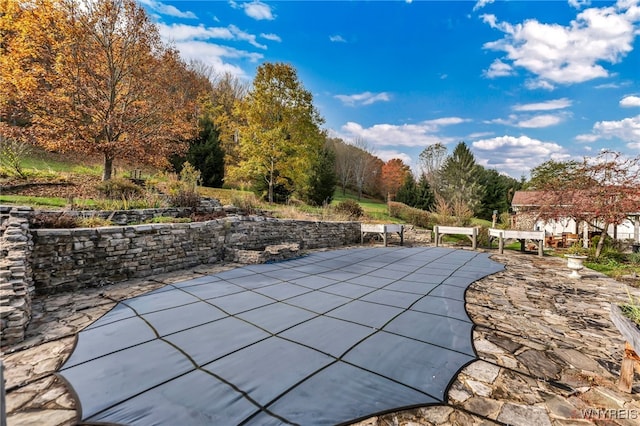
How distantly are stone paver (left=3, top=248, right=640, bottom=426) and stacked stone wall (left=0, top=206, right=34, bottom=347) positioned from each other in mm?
172

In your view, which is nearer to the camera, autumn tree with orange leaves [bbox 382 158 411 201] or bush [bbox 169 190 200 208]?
bush [bbox 169 190 200 208]

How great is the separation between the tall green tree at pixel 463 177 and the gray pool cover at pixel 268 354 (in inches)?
886

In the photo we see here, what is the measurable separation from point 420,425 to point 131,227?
16.5ft

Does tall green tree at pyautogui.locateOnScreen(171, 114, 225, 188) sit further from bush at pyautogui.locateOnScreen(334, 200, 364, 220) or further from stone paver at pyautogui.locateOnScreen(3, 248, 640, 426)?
stone paver at pyautogui.locateOnScreen(3, 248, 640, 426)

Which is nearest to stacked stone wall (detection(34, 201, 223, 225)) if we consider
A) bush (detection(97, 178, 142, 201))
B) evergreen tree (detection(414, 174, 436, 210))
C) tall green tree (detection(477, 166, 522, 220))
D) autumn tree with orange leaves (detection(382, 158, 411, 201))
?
bush (detection(97, 178, 142, 201))

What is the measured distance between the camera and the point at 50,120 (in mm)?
7379

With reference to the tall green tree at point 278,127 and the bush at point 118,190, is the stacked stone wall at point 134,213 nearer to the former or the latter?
the bush at point 118,190

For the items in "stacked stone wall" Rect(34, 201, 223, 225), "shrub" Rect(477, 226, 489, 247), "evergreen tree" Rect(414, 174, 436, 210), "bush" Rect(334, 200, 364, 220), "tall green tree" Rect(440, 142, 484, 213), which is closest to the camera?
"stacked stone wall" Rect(34, 201, 223, 225)

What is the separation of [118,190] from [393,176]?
27219mm

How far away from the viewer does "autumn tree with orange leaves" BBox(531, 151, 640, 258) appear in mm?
7000

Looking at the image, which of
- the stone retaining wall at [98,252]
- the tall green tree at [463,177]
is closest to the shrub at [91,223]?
the stone retaining wall at [98,252]

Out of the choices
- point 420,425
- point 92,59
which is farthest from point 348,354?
point 92,59

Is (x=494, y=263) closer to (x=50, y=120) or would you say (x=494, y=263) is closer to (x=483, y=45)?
(x=483, y=45)

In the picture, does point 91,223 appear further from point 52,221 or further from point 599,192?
point 599,192
